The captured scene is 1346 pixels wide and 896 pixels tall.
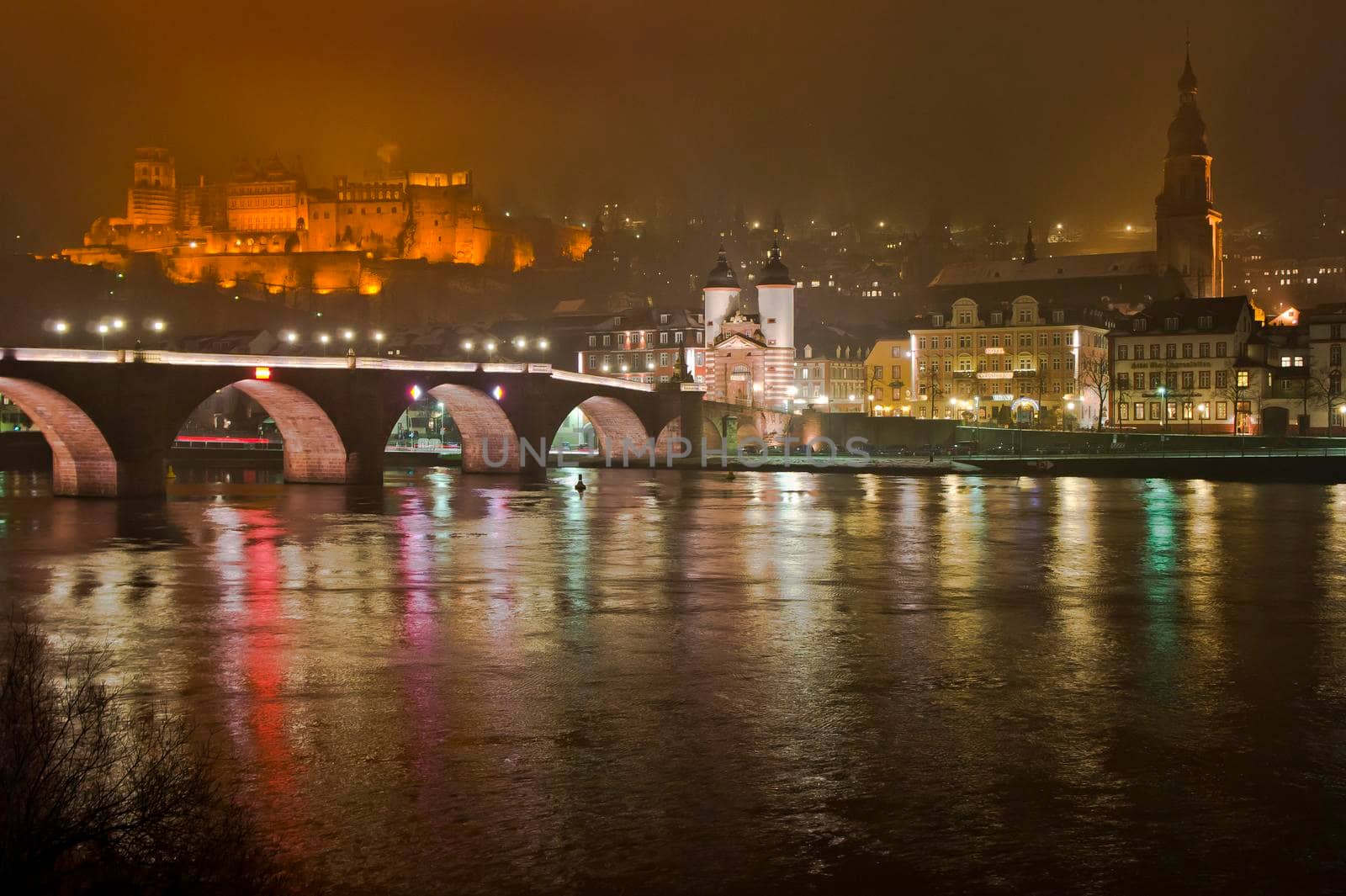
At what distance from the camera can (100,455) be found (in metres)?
54.5

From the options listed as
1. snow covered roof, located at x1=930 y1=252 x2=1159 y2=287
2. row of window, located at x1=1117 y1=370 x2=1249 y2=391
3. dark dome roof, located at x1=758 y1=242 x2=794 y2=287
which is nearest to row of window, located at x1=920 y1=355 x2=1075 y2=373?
row of window, located at x1=1117 y1=370 x2=1249 y2=391

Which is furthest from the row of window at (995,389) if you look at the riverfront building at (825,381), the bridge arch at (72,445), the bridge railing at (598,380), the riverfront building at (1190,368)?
the bridge arch at (72,445)

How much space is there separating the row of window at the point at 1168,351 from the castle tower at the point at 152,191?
125 meters

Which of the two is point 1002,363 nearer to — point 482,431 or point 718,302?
point 718,302

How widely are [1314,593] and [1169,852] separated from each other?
19.2 m

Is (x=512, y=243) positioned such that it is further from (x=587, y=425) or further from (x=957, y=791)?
(x=957, y=791)

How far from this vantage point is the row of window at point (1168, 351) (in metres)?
94.7

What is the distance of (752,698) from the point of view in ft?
59.6

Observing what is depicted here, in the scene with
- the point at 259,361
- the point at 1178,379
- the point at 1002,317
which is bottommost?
the point at 1178,379

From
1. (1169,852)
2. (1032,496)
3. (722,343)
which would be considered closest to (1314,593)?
(1169,852)

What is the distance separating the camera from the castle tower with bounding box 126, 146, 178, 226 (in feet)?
582

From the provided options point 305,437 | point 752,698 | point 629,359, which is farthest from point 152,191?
point 752,698

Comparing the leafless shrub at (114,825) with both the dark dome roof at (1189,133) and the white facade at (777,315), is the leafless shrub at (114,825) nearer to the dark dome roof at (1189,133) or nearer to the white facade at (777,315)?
the white facade at (777,315)

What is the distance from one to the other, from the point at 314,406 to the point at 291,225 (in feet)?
382
